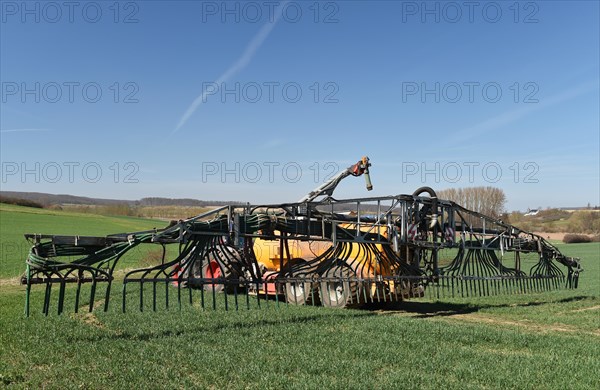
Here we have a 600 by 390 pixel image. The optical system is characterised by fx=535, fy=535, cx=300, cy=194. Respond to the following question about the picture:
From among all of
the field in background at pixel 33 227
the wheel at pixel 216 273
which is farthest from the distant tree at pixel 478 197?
the wheel at pixel 216 273

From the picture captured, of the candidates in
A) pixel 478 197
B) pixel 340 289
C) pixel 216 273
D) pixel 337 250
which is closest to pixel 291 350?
pixel 337 250

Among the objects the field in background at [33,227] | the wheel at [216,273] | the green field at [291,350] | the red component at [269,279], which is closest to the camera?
the green field at [291,350]

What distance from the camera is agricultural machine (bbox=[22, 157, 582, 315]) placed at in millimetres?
9352

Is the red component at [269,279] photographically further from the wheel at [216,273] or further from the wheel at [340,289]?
the wheel at [340,289]

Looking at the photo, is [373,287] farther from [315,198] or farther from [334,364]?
[334,364]

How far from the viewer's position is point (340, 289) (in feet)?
43.9

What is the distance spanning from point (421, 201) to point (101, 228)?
53.4 meters

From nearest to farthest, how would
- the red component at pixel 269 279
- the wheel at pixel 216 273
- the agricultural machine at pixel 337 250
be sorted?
the agricultural machine at pixel 337 250
the wheel at pixel 216 273
the red component at pixel 269 279

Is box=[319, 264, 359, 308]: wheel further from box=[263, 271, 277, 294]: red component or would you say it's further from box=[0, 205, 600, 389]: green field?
box=[263, 271, 277, 294]: red component

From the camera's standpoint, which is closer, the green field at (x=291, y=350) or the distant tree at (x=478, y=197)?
the green field at (x=291, y=350)

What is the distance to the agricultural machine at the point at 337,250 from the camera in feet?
30.7

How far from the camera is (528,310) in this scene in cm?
1375

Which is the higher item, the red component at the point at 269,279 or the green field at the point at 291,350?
the red component at the point at 269,279

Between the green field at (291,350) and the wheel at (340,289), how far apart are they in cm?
79
